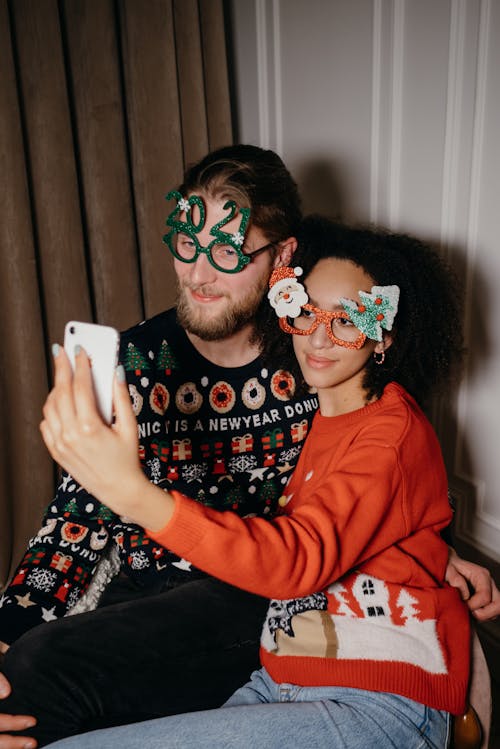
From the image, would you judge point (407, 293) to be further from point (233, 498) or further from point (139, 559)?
point (139, 559)

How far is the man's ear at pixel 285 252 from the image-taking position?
1.65 metres

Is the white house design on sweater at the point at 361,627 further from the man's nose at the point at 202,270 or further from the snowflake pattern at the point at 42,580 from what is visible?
the man's nose at the point at 202,270

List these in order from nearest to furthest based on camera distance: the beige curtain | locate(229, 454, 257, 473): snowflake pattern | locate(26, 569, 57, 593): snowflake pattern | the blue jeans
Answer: the blue jeans < locate(26, 569, 57, 593): snowflake pattern < locate(229, 454, 257, 473): snowflake pattern < the beige curtain

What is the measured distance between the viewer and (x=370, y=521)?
1022 millimetres

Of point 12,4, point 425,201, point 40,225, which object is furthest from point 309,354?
point 12,4

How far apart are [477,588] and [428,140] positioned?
1.19m

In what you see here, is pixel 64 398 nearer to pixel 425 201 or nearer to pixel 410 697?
pixel 410 697

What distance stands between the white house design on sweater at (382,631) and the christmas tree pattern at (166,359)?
A: 2.50 ft

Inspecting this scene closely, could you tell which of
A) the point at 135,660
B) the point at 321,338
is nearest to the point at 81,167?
the point at 321,338

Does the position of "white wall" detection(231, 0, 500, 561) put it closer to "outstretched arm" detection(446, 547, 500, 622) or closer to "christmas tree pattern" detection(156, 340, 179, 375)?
"outstretched arm" detection(446, 547, 500, 622)

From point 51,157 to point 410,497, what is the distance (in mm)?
1753

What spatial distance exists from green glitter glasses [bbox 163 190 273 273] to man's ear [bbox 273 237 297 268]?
33 millimetres

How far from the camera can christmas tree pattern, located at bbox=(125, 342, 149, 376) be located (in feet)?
5.32

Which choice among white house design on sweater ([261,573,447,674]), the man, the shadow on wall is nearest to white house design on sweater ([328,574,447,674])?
white house design on sweater ([261,573,447,674])
